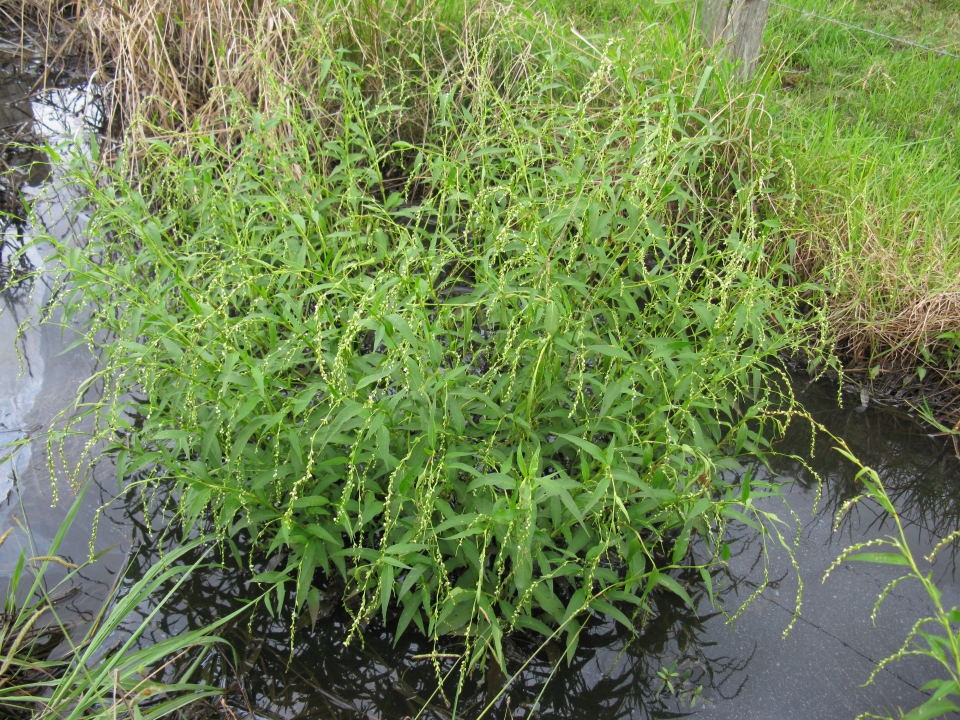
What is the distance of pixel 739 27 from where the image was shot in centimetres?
354

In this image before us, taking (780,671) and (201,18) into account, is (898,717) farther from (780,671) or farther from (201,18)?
(201,18)

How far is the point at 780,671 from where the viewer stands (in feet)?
7.22

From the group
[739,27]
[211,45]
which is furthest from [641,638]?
[211,45]

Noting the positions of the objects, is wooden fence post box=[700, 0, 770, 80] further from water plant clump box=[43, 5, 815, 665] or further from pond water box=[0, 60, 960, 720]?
pond water box=[0, 60, 960, 720]

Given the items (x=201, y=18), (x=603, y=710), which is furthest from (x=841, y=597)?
(x=201, y=18)

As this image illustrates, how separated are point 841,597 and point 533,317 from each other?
137 cm

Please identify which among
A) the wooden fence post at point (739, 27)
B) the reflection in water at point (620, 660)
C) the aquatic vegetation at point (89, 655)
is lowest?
the reflection in water at point (620, 660)

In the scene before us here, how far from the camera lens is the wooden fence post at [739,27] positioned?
3.52 metres

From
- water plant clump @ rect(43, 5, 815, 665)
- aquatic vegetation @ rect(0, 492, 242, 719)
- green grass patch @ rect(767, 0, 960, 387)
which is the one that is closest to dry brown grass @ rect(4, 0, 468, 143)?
water plant clump @ rect(43, 5, 815, 665)

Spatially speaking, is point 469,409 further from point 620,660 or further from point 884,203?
point 884,203

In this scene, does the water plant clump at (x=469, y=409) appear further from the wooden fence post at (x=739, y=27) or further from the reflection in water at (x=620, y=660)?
the wooden fence post at (x=739, y=27)

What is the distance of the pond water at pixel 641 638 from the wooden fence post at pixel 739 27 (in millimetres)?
1922

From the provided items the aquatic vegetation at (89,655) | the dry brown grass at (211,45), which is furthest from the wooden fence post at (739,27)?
the aquatic vegetation at (89,655)

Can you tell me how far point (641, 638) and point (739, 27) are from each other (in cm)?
275
